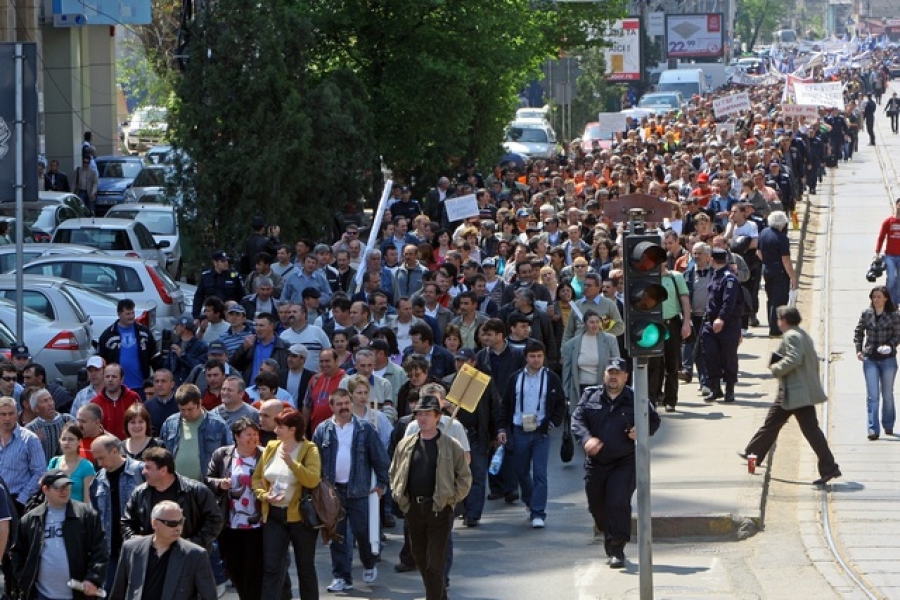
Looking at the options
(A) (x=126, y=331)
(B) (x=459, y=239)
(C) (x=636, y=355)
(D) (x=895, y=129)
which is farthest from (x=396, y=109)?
(D) (x=895, y=129)

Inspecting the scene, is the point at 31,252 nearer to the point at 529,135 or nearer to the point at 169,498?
the point at 169,498

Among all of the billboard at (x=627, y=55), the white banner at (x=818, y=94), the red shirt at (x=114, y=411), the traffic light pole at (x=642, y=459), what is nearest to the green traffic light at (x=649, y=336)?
the traffic light pole at (x=642, y=459)

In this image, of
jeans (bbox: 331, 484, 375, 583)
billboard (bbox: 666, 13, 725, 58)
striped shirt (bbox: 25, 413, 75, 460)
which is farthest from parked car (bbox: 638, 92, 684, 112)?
jeans (bbox: 331, 484, 375, 583)

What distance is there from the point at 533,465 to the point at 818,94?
94.2 feet

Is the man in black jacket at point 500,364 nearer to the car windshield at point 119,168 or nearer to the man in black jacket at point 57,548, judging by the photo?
the man in black jacket at point 57,548

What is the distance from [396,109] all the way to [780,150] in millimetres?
9293

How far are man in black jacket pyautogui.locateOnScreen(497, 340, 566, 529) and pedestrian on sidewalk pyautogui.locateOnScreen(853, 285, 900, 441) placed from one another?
4078mm

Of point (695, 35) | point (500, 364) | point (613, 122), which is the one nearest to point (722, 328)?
point (500, 364)

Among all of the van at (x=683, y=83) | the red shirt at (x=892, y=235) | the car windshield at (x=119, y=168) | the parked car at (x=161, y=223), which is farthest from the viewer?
the van at (x=683, y=83)

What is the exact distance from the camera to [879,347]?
1728 centimetres

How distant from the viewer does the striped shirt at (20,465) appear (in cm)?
1249

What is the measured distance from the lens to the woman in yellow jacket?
37.3 ft

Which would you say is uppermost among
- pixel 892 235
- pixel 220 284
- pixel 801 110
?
pixel 801 110

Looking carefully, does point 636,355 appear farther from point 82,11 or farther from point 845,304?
point 82,11
